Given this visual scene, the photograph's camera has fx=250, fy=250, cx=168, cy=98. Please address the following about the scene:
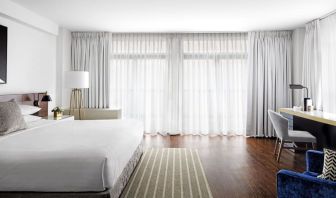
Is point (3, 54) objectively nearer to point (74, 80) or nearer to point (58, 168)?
point (74, 80)

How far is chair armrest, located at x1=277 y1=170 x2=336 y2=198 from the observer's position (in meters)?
1.61

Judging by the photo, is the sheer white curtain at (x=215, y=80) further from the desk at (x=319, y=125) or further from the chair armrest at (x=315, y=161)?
the chair armrest at (x=315, y=161)

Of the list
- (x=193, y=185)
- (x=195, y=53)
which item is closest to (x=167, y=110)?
(x=195, y=53)

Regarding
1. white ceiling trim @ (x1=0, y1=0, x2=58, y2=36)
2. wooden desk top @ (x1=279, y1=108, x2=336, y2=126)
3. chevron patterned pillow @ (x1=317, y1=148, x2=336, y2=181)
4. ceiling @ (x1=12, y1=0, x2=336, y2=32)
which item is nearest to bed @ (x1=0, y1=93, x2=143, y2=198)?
chevron patterned pillow @ (x1=317, y1=148, x2=336, y2=181)

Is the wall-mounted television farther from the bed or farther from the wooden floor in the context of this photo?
the wooden floor

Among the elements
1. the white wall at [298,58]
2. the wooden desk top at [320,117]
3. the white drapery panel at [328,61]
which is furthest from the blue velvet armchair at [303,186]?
the white wall at [298,58]

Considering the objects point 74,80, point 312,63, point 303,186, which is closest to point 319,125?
point 312,63

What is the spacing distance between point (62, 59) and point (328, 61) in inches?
203

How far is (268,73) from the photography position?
5598 millimetres

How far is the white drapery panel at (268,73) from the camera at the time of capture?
18.3 feet

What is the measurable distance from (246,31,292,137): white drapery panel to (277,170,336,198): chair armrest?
4020 millimetres

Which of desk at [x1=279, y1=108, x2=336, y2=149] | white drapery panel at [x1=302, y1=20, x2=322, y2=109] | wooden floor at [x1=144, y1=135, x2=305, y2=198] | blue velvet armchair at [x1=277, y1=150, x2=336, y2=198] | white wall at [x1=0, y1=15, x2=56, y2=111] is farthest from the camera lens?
white drapery panel at [x1=302, y1=20, x2=322, y2=109]

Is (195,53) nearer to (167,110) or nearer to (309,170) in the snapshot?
(167,110)

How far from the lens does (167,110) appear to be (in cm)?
581
